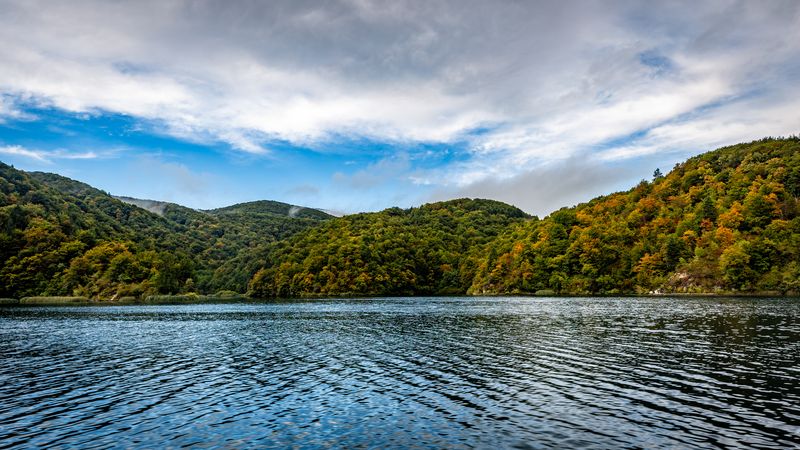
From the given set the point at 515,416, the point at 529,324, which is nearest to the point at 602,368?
the point at 515,416

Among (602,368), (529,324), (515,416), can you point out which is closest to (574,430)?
(515,416)

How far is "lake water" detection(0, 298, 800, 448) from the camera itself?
71.9 feet

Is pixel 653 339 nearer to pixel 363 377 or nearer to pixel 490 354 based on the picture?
pixel 490 354

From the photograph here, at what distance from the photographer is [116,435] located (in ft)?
74.3

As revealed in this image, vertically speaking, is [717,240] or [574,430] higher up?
[717,240]

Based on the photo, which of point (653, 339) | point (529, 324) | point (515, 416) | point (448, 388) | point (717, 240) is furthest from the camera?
point (717, 240)

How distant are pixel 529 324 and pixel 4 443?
64.2 m

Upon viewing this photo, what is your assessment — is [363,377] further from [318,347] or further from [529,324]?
[529,324]

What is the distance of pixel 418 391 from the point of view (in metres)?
31.1

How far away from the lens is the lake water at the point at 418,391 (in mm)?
21906

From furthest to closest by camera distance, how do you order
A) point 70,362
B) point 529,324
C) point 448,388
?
point 529,324 → point 70,362 → point 448,388

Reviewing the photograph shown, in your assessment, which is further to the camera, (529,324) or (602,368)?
(529,324)

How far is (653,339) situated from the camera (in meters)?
52.0

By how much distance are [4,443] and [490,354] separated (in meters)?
36.1
